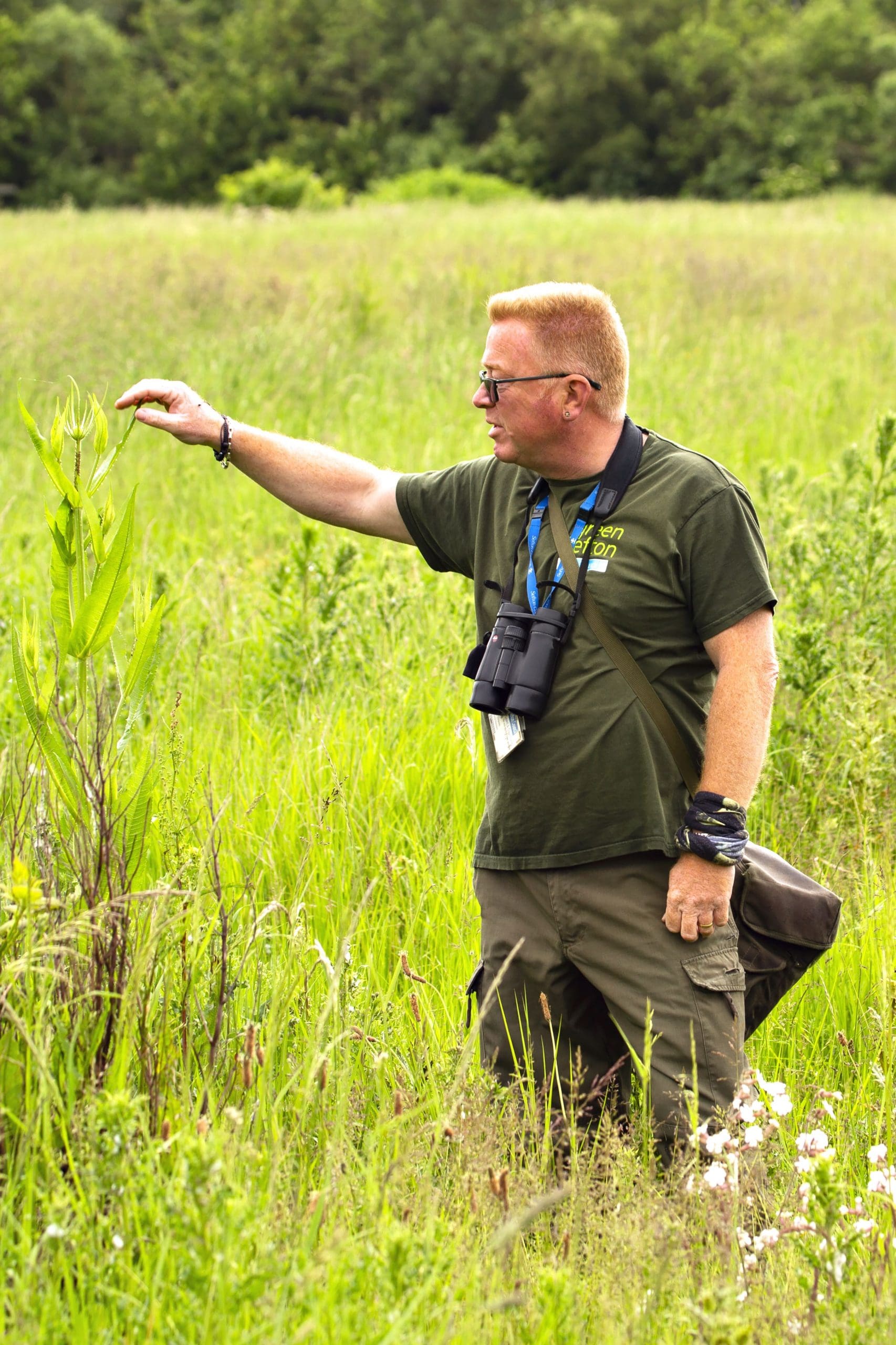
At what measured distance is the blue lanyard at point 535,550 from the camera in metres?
2.84

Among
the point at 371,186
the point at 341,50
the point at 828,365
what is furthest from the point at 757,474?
the point at 341,50

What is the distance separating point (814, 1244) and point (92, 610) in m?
1.75

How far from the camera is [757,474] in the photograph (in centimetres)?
793

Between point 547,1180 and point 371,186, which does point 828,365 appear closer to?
point 547,1180

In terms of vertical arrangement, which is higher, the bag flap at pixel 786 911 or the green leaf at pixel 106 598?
the green leaf at pixel 106 598

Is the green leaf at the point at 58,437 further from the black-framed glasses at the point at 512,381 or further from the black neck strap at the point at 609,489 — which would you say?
the black neck strap at the point at 609,489

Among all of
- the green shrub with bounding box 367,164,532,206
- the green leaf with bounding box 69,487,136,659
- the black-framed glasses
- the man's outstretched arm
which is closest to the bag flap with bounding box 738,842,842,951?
the black-framed glasses

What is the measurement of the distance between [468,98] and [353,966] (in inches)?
2307

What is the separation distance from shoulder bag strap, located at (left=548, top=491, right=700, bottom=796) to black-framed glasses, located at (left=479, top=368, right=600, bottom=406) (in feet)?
1.28

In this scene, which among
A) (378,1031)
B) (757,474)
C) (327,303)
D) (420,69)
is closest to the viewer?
(378,1031)

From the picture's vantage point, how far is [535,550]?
2926mm

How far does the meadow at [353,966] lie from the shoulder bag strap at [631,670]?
2.36 feet

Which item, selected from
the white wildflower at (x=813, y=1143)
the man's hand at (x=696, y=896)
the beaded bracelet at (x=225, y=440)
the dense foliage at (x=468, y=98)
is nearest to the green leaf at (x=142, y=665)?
the beaded bracelet at (x=225, y=440)

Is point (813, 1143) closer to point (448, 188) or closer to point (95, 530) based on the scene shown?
point (95, 530)
